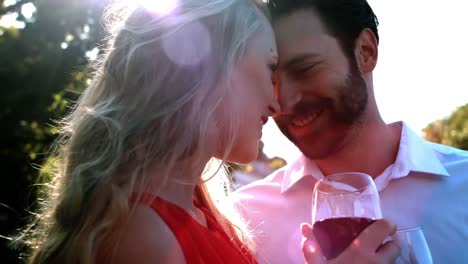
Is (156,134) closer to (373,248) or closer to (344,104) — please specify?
(373,248)

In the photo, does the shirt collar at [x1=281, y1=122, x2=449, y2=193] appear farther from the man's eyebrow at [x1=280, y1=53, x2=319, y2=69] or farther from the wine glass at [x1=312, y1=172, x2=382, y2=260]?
the wine glass at [x1=312, y1=172, x2=382, y2=260]

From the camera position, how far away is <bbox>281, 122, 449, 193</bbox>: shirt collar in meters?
2.52

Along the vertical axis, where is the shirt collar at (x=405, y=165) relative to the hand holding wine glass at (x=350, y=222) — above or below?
below

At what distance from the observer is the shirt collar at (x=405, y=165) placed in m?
2.52

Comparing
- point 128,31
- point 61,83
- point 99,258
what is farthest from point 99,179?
point 61,83

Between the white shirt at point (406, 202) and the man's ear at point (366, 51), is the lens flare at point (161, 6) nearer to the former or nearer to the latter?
the white shirt at point (406, 202)

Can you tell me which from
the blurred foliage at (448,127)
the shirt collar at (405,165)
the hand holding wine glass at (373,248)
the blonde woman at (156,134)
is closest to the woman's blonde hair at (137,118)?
the blonde woman at (156,134)

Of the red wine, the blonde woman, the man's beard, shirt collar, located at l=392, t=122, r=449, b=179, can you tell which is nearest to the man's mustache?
the man's beard

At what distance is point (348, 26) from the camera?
115 inches

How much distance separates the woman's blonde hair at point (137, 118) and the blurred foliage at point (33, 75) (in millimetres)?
4758

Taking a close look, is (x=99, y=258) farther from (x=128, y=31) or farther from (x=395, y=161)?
(x=395, y=161)

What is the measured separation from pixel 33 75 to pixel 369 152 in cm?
511

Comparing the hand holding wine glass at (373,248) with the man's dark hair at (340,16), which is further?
the man's dark hair at (340,16)

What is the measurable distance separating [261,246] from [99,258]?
50.3 inches
